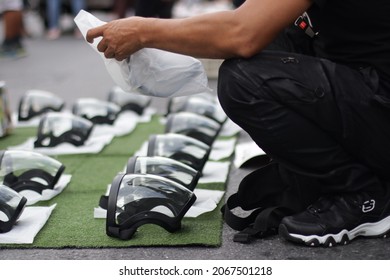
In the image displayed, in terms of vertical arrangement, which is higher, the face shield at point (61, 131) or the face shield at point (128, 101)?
the face shield at point (61, 131)

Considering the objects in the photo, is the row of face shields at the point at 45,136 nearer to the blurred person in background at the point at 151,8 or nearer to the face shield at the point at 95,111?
the face shield at the point at 95,111

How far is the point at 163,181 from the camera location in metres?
2.74

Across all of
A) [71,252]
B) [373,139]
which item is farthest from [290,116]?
[71,252]

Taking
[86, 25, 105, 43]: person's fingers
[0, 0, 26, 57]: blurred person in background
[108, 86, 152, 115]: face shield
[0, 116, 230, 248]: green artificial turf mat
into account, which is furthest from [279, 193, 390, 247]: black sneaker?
[0, 0, 26, 57]: blurred person in background

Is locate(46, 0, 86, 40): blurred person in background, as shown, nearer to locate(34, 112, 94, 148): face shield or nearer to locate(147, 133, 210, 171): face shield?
locate(34, 112, 94, 148): face shield

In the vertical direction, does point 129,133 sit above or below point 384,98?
below

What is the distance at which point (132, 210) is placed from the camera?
2.62m

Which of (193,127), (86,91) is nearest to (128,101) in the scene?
(193,127)

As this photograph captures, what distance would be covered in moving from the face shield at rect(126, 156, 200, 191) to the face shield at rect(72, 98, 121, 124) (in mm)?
1576

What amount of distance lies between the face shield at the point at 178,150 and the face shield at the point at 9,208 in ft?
2.54

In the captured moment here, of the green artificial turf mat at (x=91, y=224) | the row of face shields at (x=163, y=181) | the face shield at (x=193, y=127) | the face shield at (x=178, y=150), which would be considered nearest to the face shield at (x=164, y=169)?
the row of face shields at (x=163, y=181)

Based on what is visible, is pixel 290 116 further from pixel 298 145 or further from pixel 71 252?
pixel 71 252

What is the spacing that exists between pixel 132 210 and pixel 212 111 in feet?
6.13

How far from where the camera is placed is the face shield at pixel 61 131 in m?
4.05
